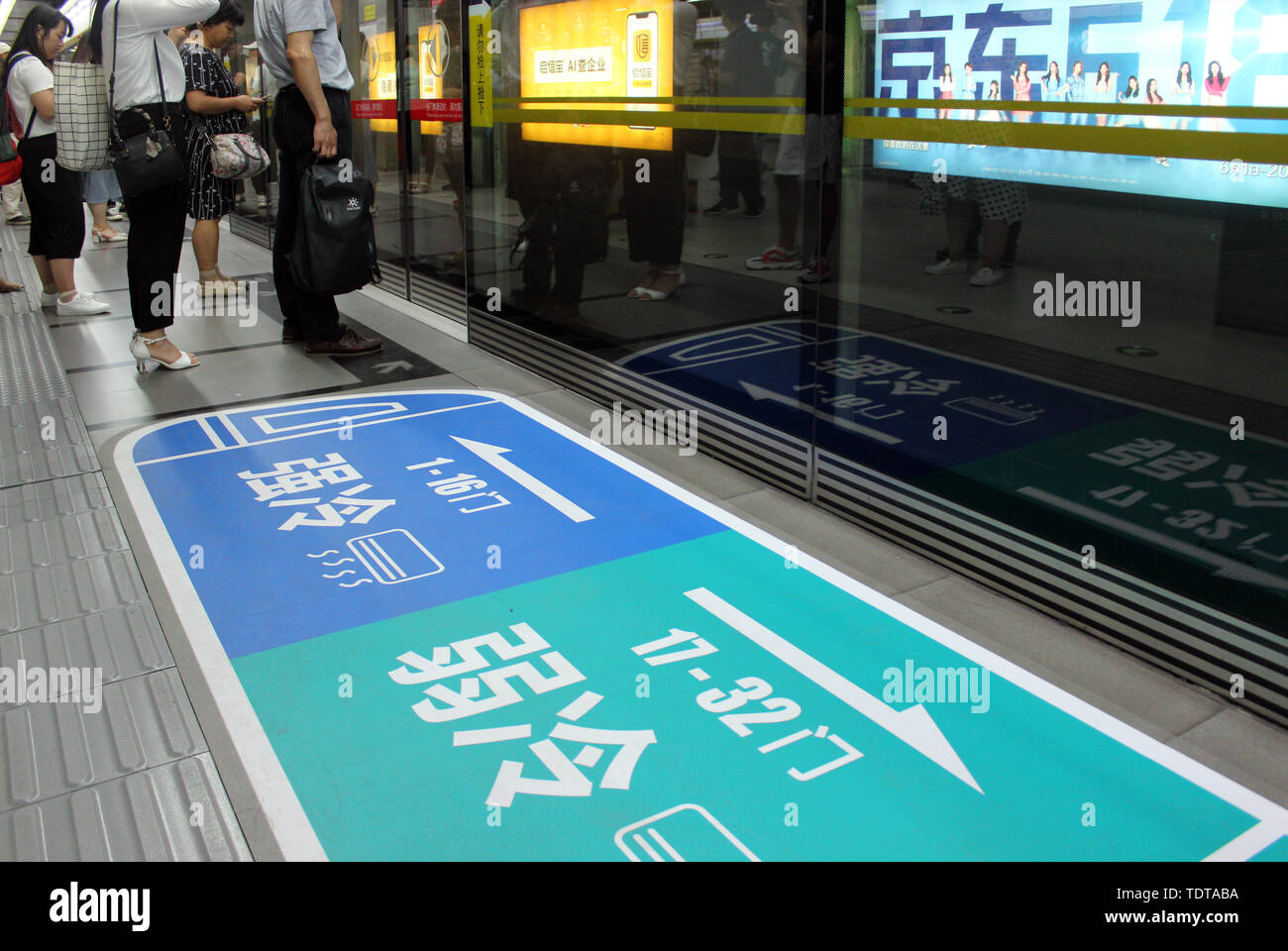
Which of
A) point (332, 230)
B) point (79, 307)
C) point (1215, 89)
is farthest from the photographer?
point (79, 307)

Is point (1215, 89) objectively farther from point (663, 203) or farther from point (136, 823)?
point (136, 823)

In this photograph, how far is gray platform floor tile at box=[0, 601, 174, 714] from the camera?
2207 millimetres

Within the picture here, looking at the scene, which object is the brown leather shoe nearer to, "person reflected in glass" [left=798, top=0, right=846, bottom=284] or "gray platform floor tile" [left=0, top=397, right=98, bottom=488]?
"gray platform floor tile" [left=0, top=397, right=98, bottom=488]

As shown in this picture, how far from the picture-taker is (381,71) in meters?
5.69

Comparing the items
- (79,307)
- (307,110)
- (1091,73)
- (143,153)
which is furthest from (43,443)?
(1091,73)

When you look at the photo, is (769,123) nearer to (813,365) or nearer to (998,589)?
(813,365)

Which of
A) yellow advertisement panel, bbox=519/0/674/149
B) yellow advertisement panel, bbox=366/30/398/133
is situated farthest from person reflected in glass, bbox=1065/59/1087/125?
yellow advertisement panel, bbox=366/30/398/133

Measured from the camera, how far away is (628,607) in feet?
7.86

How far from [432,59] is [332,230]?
133 cm

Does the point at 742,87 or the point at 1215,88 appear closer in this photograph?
the point at 1215,88

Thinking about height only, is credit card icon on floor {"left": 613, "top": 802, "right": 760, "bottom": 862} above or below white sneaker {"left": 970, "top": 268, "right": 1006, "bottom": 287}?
below

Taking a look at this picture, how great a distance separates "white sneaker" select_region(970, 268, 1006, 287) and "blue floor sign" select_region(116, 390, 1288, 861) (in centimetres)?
72

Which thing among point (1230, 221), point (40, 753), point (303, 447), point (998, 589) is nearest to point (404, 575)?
point (40, 753)
